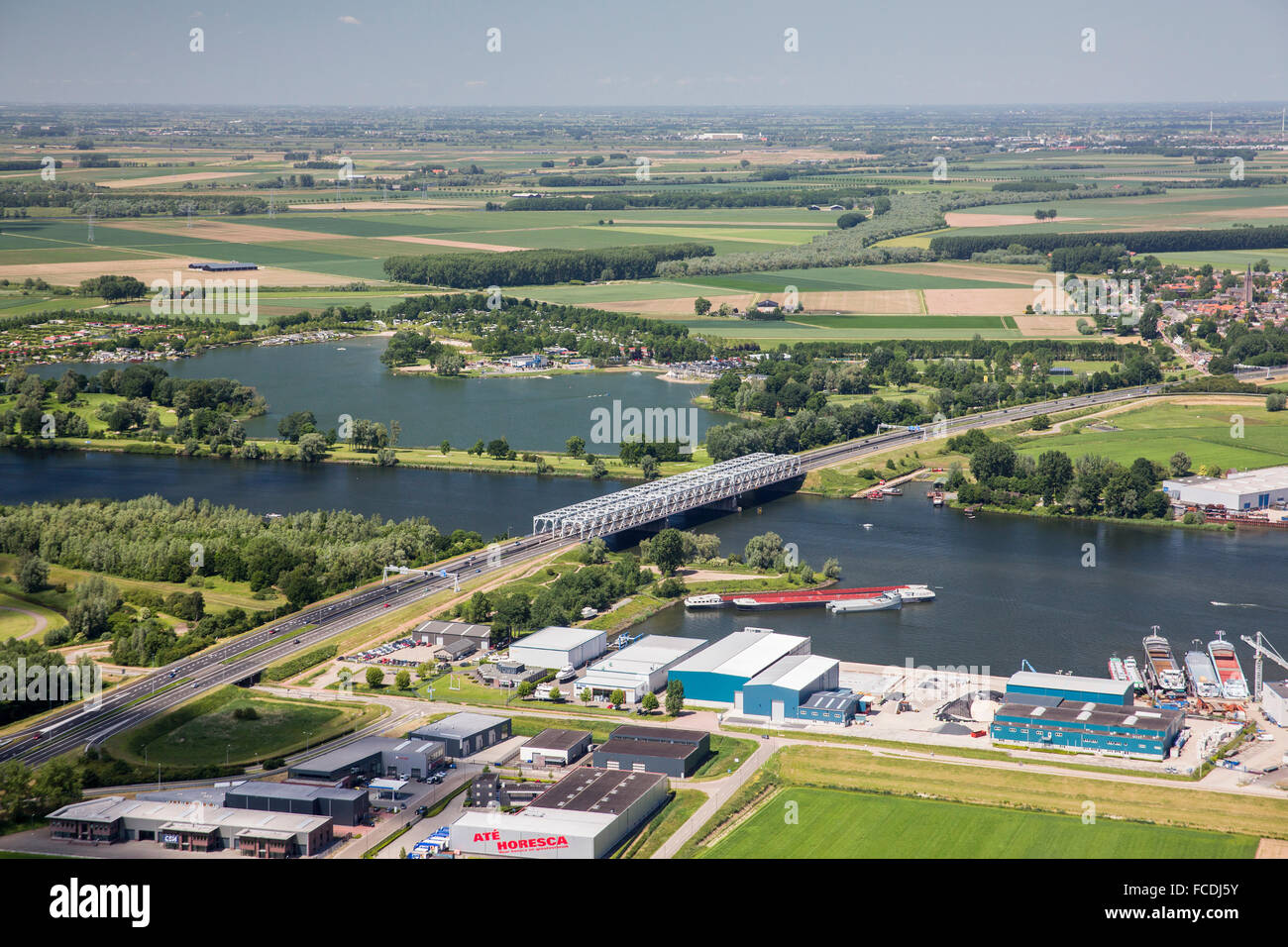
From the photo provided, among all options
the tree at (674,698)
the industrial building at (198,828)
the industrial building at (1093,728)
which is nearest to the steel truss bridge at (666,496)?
the tree at (674,698)

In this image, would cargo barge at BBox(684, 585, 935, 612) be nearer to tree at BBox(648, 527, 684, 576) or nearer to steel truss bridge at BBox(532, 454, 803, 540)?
tree at BBox(648, 527, 684, 576)

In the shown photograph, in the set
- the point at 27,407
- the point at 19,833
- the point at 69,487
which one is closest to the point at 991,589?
the point at 19,833

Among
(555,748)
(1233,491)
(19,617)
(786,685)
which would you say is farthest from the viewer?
(1233,491)

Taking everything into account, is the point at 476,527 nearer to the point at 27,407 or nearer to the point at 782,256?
the point at 27,407

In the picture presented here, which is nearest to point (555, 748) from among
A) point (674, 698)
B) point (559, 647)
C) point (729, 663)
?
point (674, 698)

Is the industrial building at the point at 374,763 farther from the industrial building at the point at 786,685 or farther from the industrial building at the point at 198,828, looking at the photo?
the industrial building at the point at 786,685

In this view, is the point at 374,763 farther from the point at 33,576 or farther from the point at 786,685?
the point at 33,576
